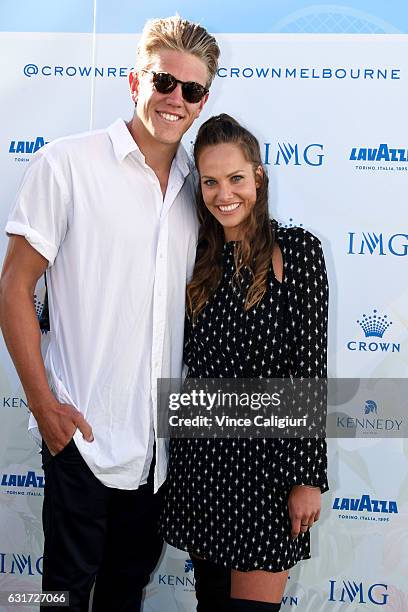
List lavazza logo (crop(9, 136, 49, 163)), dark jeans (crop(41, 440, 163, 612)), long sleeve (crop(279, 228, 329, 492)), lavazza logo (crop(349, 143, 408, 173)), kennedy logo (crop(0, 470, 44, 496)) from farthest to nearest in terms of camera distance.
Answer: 1. kennedy logo (crop(0, 470, 44, 496))
2. lavazza logo (crop(9, 136, 49, 163))
3. lavazza logo (crop(349, 143, 408, 173))
4. dark jeans (crop(41, 440, 163, 612))
5. long sleeve (crop(279, 228, 329, 492))

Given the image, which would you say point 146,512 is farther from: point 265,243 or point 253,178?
point 253,178

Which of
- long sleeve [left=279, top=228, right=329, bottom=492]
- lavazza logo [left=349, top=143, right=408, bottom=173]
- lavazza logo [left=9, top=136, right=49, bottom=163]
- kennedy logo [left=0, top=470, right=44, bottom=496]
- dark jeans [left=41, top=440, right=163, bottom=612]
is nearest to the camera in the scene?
long sleeve [left=279, top=228, right=329, bottom=492]

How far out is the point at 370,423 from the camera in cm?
285

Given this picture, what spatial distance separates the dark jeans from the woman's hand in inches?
17.0

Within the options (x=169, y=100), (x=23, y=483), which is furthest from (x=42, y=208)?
(x=23, y=483)

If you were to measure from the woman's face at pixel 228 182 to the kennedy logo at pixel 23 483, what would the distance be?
4.99ft

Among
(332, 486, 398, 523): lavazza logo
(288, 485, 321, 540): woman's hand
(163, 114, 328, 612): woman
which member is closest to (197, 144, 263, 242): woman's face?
(163, 114, 328, 612): woman

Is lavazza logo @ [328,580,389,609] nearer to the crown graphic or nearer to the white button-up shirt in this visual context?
the crown graphic

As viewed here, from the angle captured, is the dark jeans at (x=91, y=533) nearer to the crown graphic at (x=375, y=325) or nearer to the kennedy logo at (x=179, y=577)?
the kennedy logo at (x=179, y=577)

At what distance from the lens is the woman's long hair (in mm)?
2033

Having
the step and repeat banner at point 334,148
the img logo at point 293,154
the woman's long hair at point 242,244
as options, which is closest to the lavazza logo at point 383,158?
the step and repeat banner at point 334,148

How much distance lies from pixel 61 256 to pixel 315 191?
1136 millimetres

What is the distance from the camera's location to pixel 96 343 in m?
2.09

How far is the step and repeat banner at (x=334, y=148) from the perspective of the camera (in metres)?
2.79
